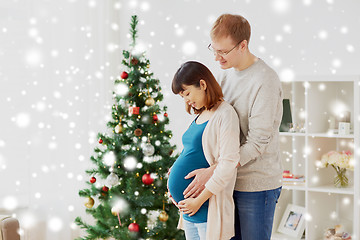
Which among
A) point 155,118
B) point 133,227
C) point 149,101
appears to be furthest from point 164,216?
point 149,101

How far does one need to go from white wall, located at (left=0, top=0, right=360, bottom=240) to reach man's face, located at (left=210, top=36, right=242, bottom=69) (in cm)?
159

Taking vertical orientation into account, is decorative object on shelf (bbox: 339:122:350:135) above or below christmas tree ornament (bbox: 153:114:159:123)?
below

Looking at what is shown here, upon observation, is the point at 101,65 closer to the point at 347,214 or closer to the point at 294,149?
the point at 294,149

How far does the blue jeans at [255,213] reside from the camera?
1717 millimetres

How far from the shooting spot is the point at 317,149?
2920 mm

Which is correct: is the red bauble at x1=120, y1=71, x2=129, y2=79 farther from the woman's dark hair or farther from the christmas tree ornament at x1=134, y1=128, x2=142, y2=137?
the woman's dark hair

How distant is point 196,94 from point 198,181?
1.10ft

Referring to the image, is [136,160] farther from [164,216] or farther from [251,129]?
[251,129]

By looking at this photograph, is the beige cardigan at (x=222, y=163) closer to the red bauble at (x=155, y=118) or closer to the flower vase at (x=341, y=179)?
the red bauble at (x=155, y=118)

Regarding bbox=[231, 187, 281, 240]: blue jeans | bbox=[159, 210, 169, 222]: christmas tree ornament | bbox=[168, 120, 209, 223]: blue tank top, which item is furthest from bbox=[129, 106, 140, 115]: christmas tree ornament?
bbox=[231, 187, 281, 240]: blue jeans

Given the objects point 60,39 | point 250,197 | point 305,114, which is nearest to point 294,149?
point 305,114

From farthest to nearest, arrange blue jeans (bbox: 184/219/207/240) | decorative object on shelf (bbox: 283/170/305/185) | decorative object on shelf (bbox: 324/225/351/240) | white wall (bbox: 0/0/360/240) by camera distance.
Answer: white wall (bbox: 0/0/360/240), decorative object on shelf (bbox: 283/170/305/185), decorative object on shelf (bbox: 324/225/351/240), blue jeans (bbox: 184/219/207/240)

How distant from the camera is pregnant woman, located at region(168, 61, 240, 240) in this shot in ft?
5.50

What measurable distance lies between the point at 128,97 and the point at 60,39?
34.0 inches
